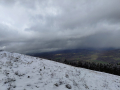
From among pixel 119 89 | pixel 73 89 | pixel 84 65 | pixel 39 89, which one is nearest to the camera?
pixel 39 89

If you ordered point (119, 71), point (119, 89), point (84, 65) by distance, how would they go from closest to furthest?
point (119, 89) → point (119, 71) → point (84, 65)

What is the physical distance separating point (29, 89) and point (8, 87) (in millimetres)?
1621

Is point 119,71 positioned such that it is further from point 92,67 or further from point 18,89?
point 18,89

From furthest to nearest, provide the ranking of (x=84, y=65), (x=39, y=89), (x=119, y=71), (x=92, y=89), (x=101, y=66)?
(x=84, y=65)
(x=101, y=66)
(x=119, y=71)
(x=92, y=89)
(x=39, y=89)

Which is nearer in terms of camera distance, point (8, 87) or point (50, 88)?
point (8, 87)

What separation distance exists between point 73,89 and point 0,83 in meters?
6.67

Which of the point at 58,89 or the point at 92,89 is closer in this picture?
the point at 58,89

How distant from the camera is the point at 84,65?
63.8 meters

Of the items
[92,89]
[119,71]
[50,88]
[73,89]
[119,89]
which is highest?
[50,88]

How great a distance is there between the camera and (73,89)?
267 inches

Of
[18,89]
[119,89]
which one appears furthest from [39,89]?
[119,89]

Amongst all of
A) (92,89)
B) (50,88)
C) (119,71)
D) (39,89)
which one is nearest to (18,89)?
(39,89)

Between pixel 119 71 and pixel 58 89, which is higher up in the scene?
pixel 58 89

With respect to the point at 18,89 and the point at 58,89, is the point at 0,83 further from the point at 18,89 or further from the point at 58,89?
the point at 58,89
